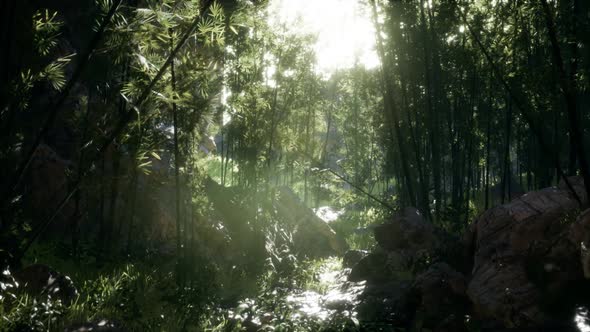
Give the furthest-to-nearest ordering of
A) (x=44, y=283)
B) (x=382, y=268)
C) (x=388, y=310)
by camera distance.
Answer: (x=382, y=268) → (x=388, y=310) → (x=44, y=283)

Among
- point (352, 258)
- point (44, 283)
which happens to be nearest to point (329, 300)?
point (352, 258)

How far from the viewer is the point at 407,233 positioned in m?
11.7

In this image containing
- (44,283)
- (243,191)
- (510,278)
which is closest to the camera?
(44,283)

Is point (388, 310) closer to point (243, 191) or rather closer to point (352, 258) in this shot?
point (352, 258)

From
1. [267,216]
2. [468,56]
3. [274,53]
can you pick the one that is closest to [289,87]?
[274,53]

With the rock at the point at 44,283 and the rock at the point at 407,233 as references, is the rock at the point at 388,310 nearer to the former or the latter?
the rock at the point at 407,233

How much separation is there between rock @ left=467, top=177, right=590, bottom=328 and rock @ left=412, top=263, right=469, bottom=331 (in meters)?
0.35

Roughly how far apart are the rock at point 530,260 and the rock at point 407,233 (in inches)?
131

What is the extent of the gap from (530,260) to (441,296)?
142 cm

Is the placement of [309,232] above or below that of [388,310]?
above

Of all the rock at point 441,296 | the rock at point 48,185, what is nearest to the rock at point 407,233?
the rock at point 441,296

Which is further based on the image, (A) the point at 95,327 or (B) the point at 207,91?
(B) the point at 207,91

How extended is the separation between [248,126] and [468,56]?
6193mm

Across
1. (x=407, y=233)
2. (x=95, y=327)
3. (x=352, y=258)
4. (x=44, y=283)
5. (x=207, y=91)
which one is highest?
(x=207, y=91)
